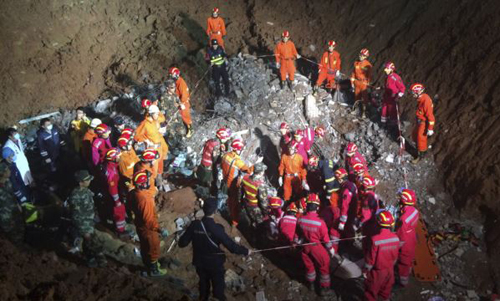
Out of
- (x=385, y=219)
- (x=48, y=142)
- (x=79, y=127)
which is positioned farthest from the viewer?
(x=48, y=142)

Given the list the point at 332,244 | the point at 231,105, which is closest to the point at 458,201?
the point at 332,244

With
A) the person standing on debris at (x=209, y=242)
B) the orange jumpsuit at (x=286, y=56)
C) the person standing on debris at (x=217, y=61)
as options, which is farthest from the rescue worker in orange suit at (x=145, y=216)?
the orange jumpsuit at (x=286, y=56)

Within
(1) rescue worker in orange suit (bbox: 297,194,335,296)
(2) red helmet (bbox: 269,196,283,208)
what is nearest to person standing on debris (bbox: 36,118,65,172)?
(2) red helmet (bbox: 269,196,283,208)

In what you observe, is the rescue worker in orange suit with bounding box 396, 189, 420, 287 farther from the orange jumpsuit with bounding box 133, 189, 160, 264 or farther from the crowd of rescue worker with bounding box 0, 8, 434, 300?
the orange jumpsuit with bounding box 133, 189, 160, 264

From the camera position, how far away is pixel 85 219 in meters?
6.36

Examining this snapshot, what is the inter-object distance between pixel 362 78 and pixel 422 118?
2.31m

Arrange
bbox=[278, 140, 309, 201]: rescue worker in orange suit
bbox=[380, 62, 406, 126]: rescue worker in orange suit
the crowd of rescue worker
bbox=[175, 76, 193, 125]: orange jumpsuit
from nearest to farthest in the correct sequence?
the crowd of rescue worker → bbox=[278, 140, 309, 201]: rescue worker in orange suit → bbox=[380, 62, 406, 126]: rescue worker in orange suit → bbox=[175, 76, 193, 125]: orange jumpsuit

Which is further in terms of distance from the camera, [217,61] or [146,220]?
[217,61]

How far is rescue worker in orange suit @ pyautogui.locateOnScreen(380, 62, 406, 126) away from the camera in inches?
373

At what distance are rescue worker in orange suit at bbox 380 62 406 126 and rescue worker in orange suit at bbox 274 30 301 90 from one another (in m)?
2.81

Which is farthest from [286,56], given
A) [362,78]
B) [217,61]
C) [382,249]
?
[382,249]

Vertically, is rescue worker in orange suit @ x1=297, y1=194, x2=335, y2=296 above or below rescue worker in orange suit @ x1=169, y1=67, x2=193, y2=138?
below

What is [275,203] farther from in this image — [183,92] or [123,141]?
[183,92]

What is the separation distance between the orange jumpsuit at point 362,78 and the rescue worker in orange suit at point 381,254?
5.54 metres
